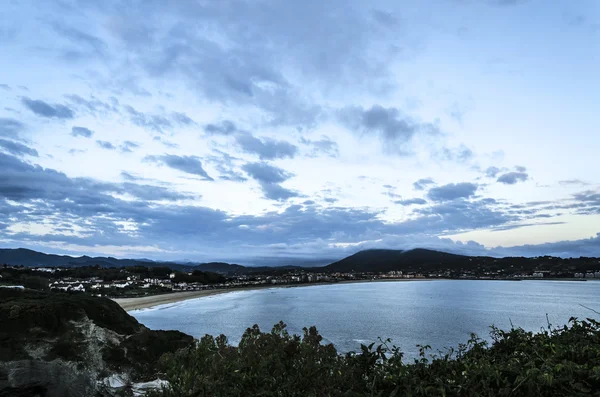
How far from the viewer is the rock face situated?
9523 millimetres

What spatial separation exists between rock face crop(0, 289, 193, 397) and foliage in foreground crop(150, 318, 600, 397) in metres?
4.97

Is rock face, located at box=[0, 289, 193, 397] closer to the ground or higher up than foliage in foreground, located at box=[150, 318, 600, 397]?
closer to the ground

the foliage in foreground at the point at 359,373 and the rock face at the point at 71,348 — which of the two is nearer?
the foliage in foreground at the point at 359,373

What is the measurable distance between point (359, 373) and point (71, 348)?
11.4 meters

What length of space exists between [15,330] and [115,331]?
3660mm

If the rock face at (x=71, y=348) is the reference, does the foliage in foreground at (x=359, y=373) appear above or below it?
above

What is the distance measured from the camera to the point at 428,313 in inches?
3014

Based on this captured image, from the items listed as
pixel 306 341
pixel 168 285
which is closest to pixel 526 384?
pixel 306 341

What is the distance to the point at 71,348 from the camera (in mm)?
13203

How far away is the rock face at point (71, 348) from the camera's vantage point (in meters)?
9.52

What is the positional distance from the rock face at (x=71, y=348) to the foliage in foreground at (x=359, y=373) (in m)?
4.97

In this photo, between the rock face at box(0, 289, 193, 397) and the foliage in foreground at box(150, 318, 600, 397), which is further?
the rock face at box(0, 289, 193, 397)

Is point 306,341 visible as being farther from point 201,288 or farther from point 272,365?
point 201,288

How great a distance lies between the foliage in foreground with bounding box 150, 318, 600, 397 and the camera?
16.3 feet
